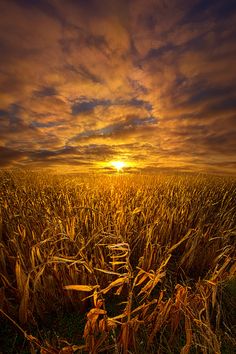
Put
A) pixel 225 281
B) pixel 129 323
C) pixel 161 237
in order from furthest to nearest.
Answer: pixel 161 237
pixel 225 281
pixel 129 323

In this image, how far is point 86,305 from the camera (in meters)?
1.84

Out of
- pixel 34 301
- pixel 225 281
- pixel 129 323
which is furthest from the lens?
pixel 225 281

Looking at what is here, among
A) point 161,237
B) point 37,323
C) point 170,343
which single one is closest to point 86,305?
point 37,323

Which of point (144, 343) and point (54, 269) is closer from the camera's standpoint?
point (144, 343)

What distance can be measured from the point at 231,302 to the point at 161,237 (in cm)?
110

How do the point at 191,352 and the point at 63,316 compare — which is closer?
the point at 191,352

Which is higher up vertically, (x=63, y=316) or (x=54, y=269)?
(x=54, y=269)

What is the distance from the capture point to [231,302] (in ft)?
5.88

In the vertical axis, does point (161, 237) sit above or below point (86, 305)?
above

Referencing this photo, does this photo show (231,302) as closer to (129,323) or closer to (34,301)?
(129,323)

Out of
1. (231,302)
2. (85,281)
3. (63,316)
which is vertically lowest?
(63,316)

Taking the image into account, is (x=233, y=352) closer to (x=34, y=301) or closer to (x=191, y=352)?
(x=191, y=352)

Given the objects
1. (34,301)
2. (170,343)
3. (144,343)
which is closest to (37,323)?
(34,301)

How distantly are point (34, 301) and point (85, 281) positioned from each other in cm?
36
